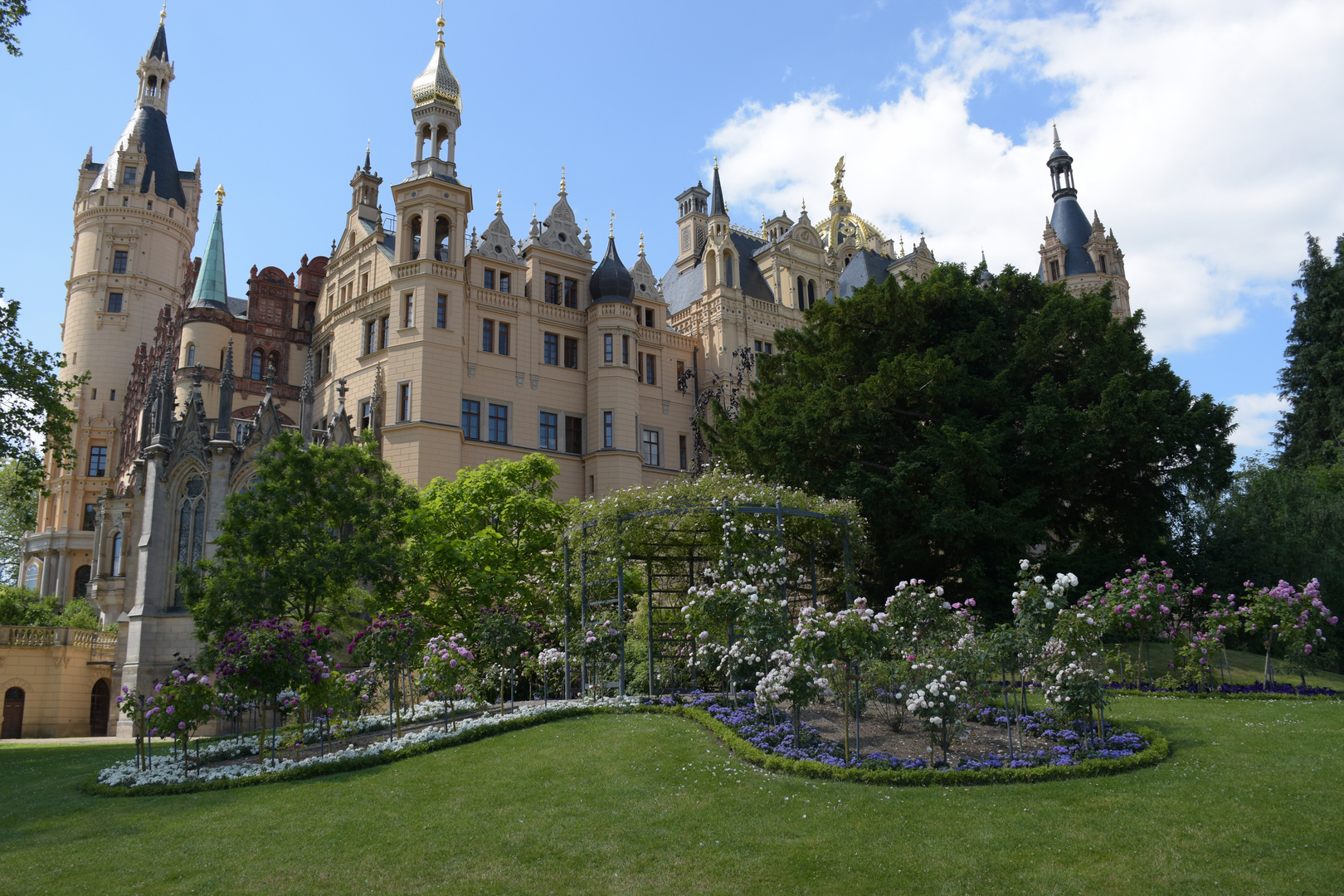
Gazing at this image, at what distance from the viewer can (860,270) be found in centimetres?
5738

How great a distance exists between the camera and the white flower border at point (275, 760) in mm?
15078

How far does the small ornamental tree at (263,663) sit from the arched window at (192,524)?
1624 cm

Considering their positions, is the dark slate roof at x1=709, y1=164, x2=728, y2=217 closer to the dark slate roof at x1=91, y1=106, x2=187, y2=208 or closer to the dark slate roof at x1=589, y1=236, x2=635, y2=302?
the dark slate roof at x1=589, y1=236, x2=635, y2=302

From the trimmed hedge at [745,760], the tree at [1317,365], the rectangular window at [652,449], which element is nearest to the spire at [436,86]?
the rectangular window at [652,449]

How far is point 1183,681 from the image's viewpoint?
20656mm

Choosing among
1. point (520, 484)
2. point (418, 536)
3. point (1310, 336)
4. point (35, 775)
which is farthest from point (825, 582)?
point (1310, 336)

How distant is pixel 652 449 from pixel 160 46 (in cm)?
5421

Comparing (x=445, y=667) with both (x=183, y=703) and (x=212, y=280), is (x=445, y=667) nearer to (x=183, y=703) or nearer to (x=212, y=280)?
(x=183, y=703)

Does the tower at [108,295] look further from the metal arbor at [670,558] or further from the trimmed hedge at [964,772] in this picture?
the trimmed hedge at [964,772]

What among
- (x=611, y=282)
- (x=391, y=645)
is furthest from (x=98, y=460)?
(x=391, y=645)

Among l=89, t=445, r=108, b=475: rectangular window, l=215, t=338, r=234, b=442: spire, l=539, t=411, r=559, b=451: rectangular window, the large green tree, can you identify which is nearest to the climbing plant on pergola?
the large green tree

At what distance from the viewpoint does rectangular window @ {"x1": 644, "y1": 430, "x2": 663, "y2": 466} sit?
4447 cm

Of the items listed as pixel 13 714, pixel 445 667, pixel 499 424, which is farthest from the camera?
pixel 499 424

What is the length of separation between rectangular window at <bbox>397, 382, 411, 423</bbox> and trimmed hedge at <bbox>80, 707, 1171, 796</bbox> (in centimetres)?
2241
